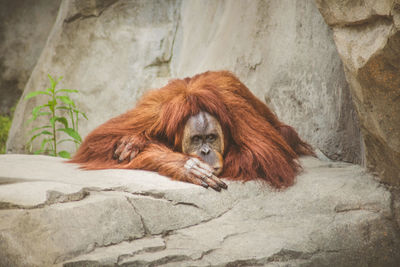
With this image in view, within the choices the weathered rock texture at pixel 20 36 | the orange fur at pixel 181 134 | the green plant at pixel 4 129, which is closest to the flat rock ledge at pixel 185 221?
the orange fur at pixel 181 134

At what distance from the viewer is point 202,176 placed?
9.77ft

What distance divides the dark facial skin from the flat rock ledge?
1.20 feet

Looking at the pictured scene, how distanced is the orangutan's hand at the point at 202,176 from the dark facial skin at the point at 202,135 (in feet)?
0.84

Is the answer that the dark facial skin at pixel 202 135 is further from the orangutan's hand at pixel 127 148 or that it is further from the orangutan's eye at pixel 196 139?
the orangutan's hand at pixel 127 148

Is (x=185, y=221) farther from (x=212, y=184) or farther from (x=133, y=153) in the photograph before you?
(x=133, y=153)

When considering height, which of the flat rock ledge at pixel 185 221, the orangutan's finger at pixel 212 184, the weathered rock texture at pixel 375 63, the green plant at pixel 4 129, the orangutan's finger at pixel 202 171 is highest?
the weathered rock texture at pixel 375 63

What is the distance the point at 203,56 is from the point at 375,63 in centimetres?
303

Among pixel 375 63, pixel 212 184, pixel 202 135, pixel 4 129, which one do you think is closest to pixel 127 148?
pixel 202 135

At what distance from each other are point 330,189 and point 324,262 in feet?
1.87

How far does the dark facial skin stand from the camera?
3.35 m

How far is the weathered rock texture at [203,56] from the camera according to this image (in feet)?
12.8

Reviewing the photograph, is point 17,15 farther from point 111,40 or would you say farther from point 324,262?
point 324,262

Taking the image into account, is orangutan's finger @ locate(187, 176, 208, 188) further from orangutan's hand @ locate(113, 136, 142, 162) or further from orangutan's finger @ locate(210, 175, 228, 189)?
orangutan's hand @ locate(113, 136, 142, 162)

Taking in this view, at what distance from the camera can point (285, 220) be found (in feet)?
9.08
